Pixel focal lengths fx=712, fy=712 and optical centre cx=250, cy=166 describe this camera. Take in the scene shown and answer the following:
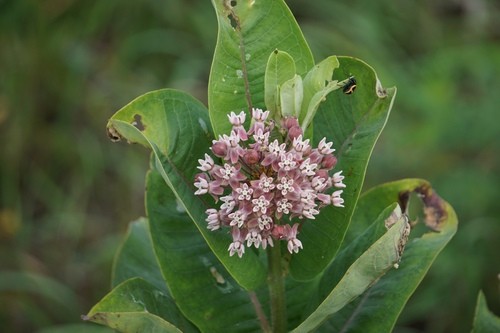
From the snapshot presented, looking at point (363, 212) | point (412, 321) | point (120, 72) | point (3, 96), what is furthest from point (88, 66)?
point (363, 212)

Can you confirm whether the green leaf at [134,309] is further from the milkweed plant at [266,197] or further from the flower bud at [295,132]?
the flower bud at [295,132]

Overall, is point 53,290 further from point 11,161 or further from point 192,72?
point 192,72

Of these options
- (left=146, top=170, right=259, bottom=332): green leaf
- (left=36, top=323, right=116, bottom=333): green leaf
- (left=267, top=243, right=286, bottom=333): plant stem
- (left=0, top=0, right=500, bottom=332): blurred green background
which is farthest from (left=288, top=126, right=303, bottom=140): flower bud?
(left=0, top=0, right=500, bottom=332): blurred green background

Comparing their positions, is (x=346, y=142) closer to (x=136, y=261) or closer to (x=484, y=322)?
(x=484, y=322)

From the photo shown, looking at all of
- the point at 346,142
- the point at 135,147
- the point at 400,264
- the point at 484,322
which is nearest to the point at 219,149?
the point at 346,142

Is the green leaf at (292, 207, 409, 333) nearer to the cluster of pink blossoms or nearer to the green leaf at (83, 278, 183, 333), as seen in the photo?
the cluster of pink blossoms

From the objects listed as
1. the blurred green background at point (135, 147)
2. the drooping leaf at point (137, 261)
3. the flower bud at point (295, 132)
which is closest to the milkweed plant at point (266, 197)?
the flower bud at point (295, 132)
